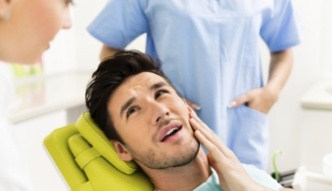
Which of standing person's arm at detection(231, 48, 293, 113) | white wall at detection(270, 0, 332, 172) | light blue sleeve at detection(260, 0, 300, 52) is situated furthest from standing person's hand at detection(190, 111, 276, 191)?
white wall at detection(270, 0, 332, 172)

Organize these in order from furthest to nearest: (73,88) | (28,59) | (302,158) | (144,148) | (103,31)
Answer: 1. (73,88)
2. (302,158)
3. (103,31)
4. (144,148)
5. (28,59)

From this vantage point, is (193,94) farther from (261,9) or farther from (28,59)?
(28,59)

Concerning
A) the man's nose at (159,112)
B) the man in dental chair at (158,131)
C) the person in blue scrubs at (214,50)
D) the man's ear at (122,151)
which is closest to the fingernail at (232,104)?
the person in blue scrubs at (214,50)

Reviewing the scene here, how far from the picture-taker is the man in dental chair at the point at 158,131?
123cm

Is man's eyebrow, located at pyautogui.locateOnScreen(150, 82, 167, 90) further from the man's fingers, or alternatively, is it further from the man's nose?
the man's fingers

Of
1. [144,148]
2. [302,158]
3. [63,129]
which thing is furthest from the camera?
[302,158]

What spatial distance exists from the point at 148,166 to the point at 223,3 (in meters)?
0.63

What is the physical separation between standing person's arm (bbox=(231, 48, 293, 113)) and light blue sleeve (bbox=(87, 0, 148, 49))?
18.0 inches

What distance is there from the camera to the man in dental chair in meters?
1.23

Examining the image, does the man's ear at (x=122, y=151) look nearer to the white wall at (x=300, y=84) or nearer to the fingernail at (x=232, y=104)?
the fingernail at (x=232, y=104)

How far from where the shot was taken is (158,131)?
1.24m

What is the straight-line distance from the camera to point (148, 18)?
149cm

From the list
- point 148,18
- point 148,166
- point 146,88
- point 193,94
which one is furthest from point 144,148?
point 148,18

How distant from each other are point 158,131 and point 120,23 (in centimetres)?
50
